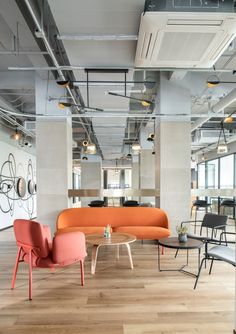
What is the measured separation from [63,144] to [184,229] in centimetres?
344

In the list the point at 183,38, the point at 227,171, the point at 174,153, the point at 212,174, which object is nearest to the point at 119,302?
the point at 183,38

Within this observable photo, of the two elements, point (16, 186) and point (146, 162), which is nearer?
point (16, 186)

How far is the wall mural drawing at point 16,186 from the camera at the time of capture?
8.74 metres

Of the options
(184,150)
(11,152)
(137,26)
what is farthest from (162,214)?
(11,152)

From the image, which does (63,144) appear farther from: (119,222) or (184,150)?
(184,150)

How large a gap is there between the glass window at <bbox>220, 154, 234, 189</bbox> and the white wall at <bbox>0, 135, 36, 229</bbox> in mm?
8533

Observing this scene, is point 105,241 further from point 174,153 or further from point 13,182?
point 13,182

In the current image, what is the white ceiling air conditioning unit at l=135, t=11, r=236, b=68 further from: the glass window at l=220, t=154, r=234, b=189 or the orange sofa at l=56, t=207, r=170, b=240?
the glass window at l=220, t=154, r=234, b=189

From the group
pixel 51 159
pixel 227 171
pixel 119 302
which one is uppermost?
pixel 51 159

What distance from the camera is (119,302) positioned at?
3.12 metres

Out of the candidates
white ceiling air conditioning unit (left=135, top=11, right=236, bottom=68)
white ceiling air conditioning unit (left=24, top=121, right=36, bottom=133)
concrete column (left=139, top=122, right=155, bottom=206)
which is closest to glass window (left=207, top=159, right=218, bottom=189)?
concrete column (left=139, top=122, right=155, bottom=206)

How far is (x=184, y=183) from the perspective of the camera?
621 centimetres

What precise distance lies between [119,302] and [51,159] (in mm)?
3912

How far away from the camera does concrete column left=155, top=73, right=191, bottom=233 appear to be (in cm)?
620
